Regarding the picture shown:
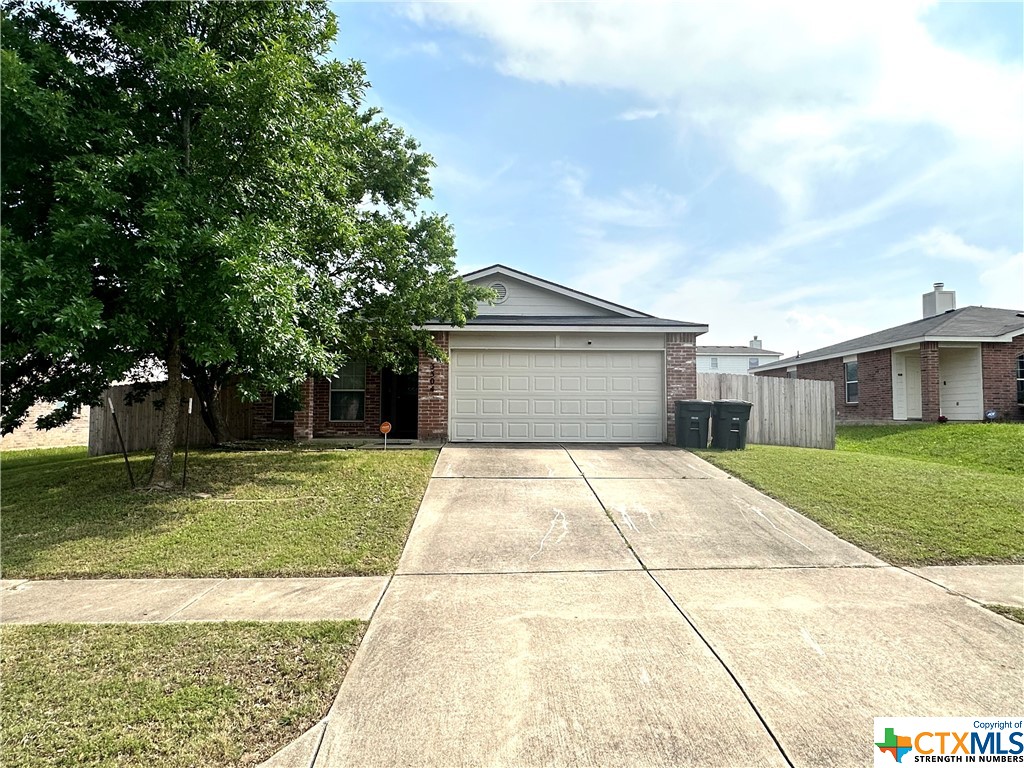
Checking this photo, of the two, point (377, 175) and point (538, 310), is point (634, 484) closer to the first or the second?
point (538, 310)

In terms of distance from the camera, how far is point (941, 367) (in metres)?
18.4

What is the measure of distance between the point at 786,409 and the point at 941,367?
916cm

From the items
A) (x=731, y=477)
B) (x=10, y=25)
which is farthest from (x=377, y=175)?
(x=731, y=477)

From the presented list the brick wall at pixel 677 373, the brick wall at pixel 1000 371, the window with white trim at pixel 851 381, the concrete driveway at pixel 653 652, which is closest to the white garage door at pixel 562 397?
the brick wall at pixel 677 373

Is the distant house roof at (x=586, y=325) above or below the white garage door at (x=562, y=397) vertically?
above

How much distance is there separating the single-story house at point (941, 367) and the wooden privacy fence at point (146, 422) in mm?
20351

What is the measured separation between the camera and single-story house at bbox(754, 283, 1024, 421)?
669 inches

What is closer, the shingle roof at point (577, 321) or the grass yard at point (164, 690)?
the grass yard at point (164, 690)

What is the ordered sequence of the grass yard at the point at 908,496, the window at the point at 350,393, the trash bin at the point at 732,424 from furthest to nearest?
the window at the point at 350,393
the trash bin at the point at 732,424
the grass yard at the point at 908,496

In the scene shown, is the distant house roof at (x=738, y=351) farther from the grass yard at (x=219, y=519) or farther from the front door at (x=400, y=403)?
the grass yard at (x=219, y=519)

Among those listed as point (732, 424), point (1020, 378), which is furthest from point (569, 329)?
point (1020, 378)

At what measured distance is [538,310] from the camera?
1410 centimetres

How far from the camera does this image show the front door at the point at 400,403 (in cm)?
1387

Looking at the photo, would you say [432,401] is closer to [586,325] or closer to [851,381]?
[586,325]
